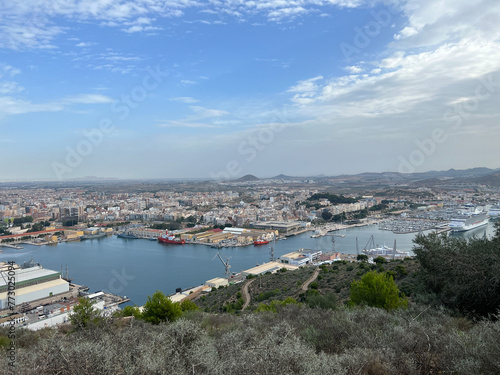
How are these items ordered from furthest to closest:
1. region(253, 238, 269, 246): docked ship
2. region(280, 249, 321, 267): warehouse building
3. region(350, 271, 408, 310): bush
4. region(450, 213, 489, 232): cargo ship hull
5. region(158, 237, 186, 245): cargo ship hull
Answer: region(158, 237, 186, 245): cargo ship hull
region(253, 238, 269, 246): docked ship
region(450, 213, 489, 232): cargo ship hull
region(280, 249, 321, 267): warehouse building
region(350, 271, 408, 310): bush

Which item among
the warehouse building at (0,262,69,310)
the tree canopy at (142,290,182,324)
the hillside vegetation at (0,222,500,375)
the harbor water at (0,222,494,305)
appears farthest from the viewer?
the harbor water at (0,222,494,305)

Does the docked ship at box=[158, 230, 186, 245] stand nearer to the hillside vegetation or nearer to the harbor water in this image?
the harbor water

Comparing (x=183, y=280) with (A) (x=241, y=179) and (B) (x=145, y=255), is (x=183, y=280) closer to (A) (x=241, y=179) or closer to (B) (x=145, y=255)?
(B) (x=145, y=255)

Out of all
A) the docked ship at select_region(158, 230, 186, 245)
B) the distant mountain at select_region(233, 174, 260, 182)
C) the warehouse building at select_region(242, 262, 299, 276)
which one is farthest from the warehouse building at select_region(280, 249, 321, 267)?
the distant mountain at select_region(233, 174, 260, 182)

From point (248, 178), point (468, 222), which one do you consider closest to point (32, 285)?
point (468, 222)

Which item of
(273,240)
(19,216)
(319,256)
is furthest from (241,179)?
(319,256)

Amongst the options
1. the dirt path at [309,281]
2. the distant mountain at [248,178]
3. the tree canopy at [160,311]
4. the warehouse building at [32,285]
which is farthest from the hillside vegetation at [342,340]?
the distant mountain at [248,178]
